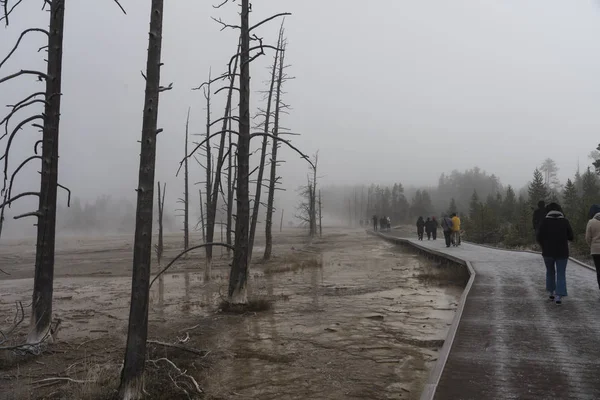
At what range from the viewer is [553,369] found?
16.8ft

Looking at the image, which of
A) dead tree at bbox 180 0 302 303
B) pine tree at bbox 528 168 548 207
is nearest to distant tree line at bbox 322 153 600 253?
pine tree at bbox 528 168 548 207

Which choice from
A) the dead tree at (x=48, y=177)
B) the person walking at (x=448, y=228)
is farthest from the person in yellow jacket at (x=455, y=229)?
the dead tree at (x=48, y=177)

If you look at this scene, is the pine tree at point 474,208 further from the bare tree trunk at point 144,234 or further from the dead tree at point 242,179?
the bare tree trunk at point 144,234

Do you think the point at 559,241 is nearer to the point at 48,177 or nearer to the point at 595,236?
the point at 595,236

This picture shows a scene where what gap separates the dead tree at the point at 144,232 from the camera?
5312 millimetres

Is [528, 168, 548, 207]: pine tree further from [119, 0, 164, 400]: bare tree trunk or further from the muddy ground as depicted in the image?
[119, 0, 164, 400]: bare tree trunk

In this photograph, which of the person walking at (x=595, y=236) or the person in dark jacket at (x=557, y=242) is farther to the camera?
the person in dark jacket at (x=557, y=242)

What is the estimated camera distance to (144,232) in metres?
5.55

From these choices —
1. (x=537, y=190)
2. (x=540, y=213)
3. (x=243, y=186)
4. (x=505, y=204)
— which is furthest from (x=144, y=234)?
(x=505, y=204)

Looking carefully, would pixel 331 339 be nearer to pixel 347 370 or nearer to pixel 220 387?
pixel 347 370

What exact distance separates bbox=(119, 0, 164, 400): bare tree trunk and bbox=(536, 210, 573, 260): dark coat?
7.11 m

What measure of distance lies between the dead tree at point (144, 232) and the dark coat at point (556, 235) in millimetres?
7110

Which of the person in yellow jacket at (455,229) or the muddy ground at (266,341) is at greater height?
the person in yellow jacket at (455,229)

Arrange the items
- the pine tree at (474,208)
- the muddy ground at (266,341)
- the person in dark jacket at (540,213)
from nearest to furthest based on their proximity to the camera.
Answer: the muddy ground at (266,341), the person in dark jacket at (540,213), the pine tree at (474,208)
